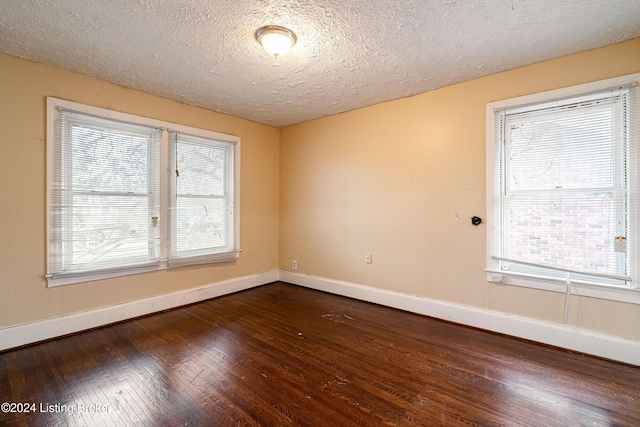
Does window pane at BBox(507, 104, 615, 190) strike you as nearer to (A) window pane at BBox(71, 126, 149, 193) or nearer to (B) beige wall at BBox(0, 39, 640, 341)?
(B) beige wall at BBox(0, 39, 640, 341)

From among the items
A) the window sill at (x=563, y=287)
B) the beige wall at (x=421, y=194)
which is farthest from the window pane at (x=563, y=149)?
the window sill at (x=563, y=287)

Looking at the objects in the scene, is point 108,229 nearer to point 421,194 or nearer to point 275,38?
point 275,38

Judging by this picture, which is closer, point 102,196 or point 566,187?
point 566,187

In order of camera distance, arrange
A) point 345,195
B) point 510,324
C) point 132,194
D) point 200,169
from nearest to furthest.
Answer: point 510,324 < point 132,194 < point 200,169 < point 345,195

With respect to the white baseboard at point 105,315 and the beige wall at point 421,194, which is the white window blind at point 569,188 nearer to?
the beige wall at point 421,194

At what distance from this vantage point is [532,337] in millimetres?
2480

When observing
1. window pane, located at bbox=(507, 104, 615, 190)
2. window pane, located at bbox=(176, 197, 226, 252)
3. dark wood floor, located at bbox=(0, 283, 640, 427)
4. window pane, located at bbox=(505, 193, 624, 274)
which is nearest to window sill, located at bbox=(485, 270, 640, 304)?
window pane, located at bbox=(505, 193, 624, 274)

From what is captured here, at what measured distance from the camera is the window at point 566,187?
2.17 meters

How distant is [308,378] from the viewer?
1934 millimetres

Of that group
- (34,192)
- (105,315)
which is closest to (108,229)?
(34,192)

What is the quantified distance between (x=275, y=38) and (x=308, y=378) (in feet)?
7.99

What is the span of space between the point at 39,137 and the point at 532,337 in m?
4.76

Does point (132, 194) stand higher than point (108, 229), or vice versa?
point (132, 194)

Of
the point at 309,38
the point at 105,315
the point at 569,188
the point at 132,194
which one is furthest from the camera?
the point at 132,194
